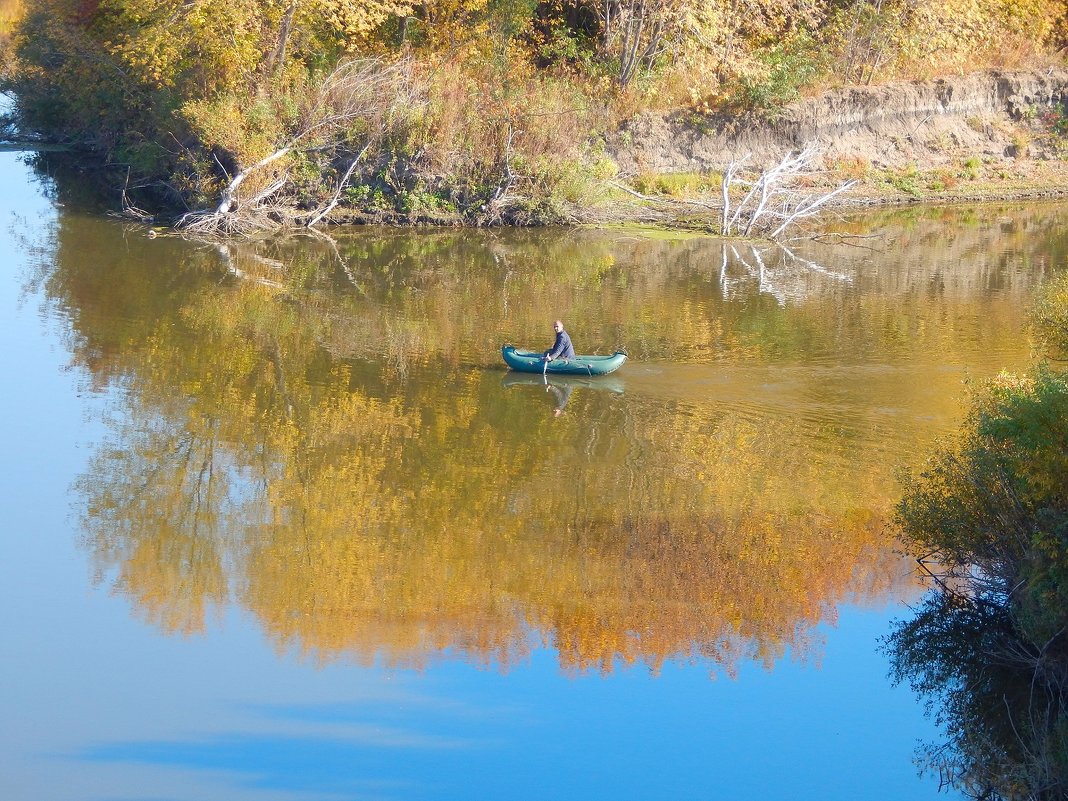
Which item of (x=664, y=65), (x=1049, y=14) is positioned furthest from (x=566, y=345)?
(x=1049, y=14)

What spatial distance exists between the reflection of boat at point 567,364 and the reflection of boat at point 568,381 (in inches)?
3.9

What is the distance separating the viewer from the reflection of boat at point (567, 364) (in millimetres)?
21719

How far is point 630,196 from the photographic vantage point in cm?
4069

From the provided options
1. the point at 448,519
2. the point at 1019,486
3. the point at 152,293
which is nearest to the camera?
the point at 1019,486

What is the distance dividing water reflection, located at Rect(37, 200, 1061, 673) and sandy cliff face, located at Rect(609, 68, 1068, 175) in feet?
39.3

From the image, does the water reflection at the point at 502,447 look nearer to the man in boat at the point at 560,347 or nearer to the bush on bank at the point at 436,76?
the man in boat at the point at 560,347

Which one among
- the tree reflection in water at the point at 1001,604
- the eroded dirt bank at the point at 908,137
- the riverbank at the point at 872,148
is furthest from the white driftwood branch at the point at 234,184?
the tree reflection in water at the point at 1001,604

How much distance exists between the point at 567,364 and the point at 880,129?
94.1 ft

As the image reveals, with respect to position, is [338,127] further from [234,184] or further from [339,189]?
[234,184]

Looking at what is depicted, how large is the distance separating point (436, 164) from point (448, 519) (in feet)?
75.7

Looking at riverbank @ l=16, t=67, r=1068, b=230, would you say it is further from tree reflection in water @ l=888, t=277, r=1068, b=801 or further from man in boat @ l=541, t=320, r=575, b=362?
tree reflection in water @ l=888, t=277, r=1068, b=801

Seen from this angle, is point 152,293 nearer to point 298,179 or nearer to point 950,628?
point 298,179

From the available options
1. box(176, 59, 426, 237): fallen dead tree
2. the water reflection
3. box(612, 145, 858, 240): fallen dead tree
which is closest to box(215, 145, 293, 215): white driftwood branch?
box(176, 59, 426, 237): fallen dead tree

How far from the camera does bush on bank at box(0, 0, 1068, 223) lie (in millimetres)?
35812
